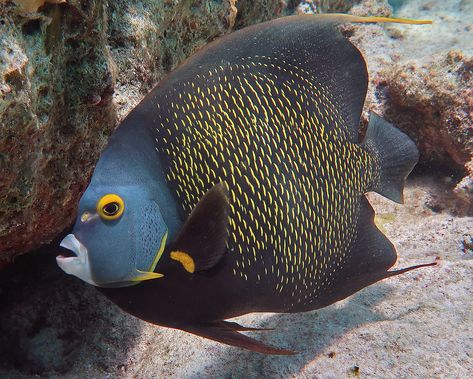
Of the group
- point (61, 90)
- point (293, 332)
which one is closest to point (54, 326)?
point (293, 332)

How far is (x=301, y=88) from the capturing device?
194cm

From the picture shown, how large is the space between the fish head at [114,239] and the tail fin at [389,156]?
1.28 metres

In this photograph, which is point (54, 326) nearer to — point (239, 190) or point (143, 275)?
point (143, 275)

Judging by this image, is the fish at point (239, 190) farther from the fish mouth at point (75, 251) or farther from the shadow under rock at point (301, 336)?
the shadow under rock at point (301, 336)

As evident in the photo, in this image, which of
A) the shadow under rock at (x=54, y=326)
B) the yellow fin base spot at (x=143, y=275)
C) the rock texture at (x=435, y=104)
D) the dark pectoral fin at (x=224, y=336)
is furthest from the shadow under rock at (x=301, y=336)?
the rock texture at (x=435, y=104)

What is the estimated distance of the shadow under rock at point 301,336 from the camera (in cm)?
229

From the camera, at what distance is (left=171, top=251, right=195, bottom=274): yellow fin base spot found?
4.89 feet

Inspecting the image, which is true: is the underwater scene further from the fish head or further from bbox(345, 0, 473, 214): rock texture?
bbox(345, 0, 473, 214): rock texture

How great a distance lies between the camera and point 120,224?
1419 millimetres

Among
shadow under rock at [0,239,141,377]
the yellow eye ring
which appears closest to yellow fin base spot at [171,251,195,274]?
the yellow eye ring

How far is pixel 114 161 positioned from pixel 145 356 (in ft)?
6.28

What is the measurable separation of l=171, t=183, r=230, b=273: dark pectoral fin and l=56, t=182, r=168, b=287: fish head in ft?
0.29

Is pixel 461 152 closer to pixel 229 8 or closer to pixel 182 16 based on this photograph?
pixel 229 8

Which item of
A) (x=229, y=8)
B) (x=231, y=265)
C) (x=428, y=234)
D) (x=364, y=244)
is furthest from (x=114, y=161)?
(x=428, y=234)
